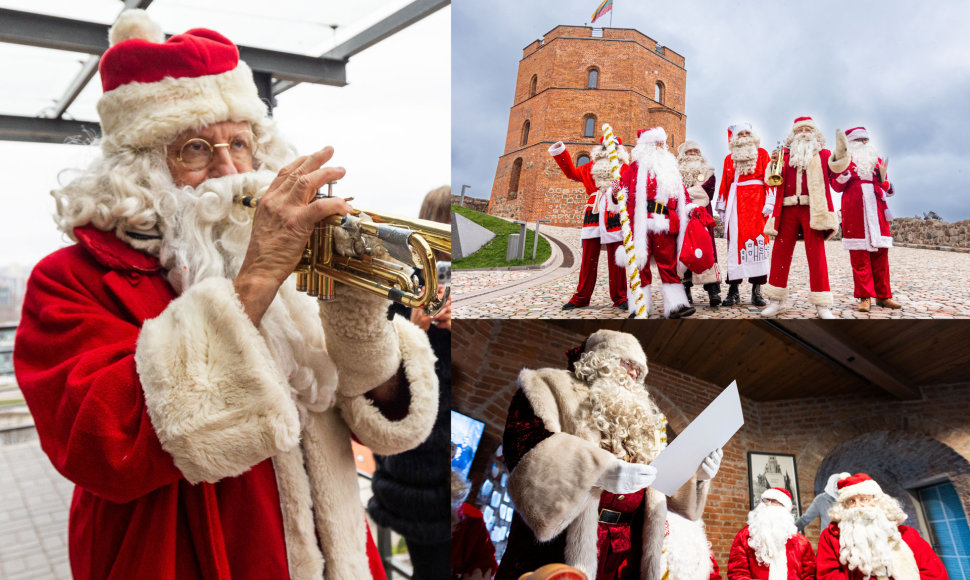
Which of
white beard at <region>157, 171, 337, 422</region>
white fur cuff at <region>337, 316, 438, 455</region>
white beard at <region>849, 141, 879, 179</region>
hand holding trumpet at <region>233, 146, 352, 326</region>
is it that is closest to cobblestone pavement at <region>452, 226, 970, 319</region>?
white beard at <region>849, 141, 879, 179</region>

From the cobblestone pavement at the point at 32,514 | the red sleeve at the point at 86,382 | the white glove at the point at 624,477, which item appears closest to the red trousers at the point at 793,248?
the white glove at the point at 624,477

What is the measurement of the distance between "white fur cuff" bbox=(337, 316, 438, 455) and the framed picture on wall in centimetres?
176

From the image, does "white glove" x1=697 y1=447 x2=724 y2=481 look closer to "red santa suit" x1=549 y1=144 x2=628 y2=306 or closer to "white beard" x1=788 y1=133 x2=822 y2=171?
"red santa suit" x1=549 y1=144 x2=628 y2=306

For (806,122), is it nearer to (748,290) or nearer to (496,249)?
(748,290)

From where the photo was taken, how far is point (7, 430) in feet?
6.08

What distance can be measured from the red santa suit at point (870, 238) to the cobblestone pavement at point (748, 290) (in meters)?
0.03

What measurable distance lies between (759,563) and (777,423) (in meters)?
0.56

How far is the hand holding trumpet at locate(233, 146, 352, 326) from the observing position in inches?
49.8

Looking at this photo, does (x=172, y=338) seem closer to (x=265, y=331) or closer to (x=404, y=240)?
(x=265, y=331)

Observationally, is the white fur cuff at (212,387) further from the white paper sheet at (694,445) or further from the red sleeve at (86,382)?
the white paper sheet at (694,445)

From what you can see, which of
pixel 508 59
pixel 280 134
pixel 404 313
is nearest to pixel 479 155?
pixel 508 59

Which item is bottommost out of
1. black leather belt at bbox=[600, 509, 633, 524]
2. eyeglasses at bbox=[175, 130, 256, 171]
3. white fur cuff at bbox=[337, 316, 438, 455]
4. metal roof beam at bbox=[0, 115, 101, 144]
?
black leather belt at bbox=[600, 509, 633, 524]

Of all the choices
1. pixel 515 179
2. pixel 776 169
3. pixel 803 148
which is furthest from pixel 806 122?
pixel 515 179

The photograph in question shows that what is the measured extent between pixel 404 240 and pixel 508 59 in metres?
1.69
